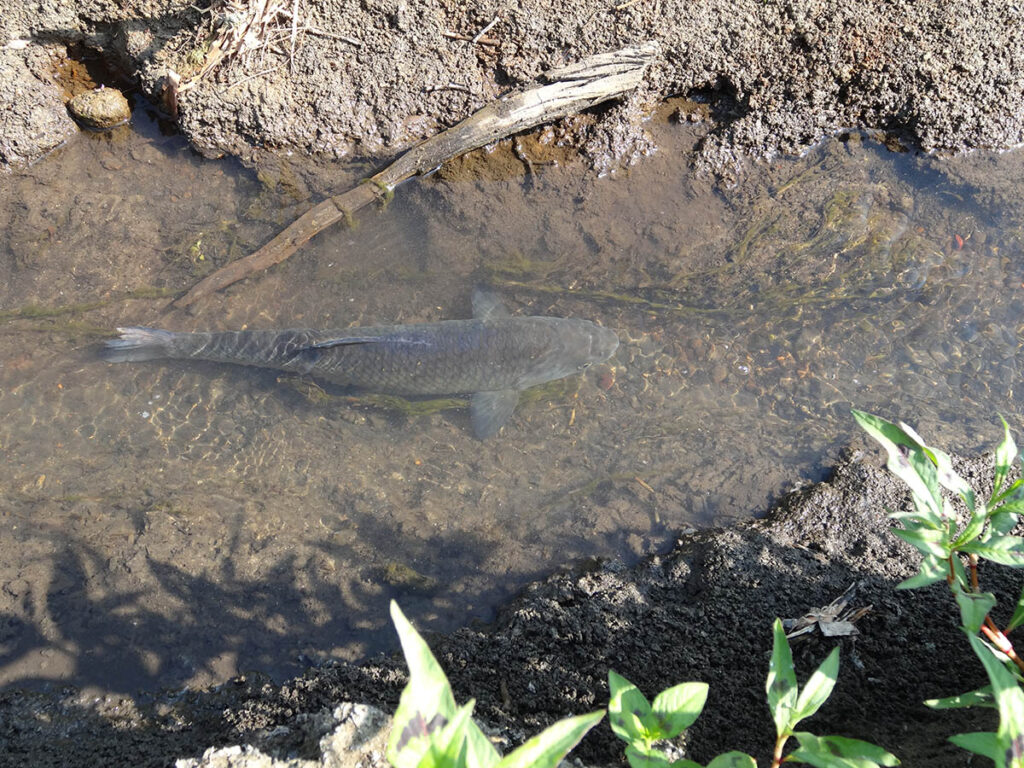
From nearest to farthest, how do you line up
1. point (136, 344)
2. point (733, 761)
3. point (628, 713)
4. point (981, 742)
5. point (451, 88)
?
1. point (981, 742)
2. point (733, 761)
3. point (628, 713)
4. point (136, 344)
5. point (451, 88)

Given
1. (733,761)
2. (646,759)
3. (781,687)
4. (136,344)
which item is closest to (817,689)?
(781,687)

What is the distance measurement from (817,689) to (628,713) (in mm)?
675

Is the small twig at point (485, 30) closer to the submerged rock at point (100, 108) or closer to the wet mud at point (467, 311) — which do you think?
the wet mud at point (467, 311)

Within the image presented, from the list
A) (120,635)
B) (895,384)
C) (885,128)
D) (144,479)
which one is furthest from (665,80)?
(120,635)

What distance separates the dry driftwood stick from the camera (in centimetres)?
598

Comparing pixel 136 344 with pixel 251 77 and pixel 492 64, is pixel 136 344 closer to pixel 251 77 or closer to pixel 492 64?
pixel 251 77

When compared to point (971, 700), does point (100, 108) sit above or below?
above

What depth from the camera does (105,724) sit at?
139 inches

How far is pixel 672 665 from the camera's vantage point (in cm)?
330

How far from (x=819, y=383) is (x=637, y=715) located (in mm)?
4149

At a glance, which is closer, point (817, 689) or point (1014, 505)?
point (817, 689)

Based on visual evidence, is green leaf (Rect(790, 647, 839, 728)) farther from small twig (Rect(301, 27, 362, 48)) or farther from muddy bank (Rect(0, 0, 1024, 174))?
small twig (Rect(301, 27, 362, 48))

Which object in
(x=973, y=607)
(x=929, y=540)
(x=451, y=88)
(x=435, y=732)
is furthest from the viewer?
(x=451, y=88)

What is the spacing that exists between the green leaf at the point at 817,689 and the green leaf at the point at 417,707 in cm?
128
